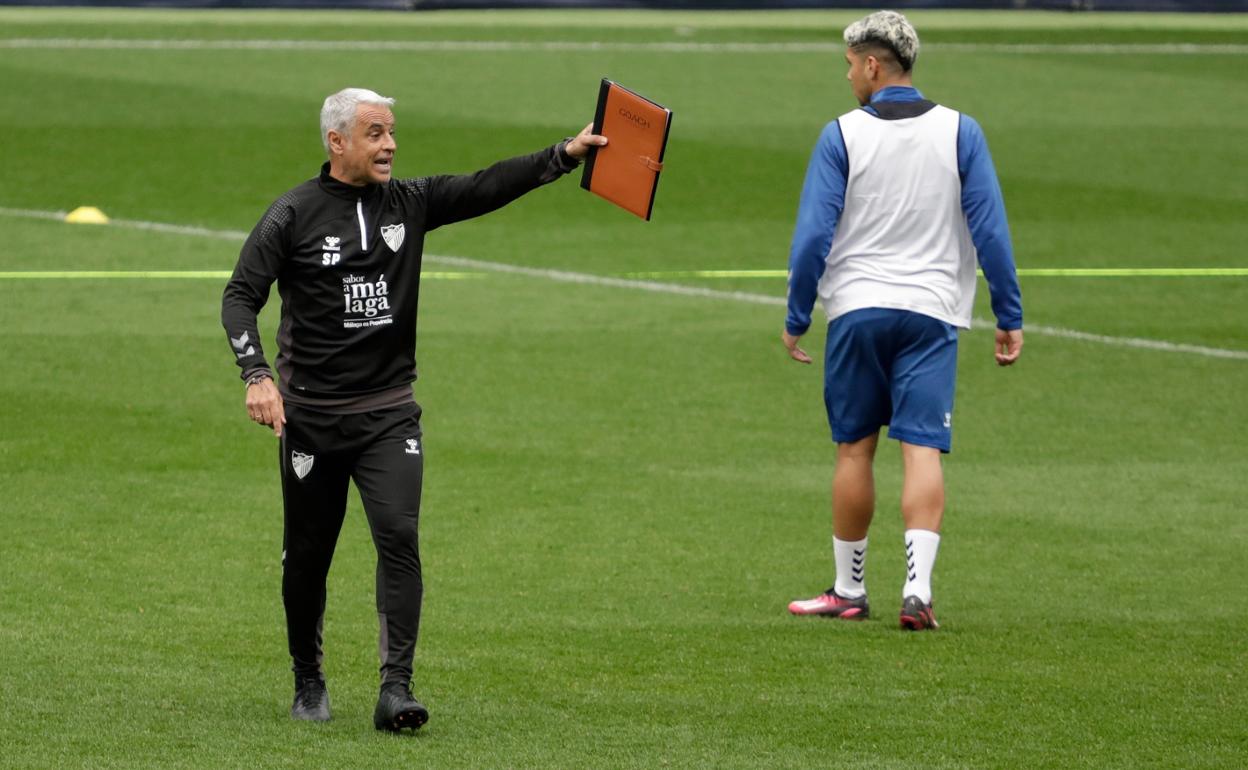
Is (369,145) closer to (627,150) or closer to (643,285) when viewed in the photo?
(627,150)

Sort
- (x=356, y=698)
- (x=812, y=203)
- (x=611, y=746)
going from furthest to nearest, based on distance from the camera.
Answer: (x=812, y=203) < (x=356, y=698) < (x=611, y=746)

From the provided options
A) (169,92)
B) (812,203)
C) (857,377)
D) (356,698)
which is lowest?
(169,92)

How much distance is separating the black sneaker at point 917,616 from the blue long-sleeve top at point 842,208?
1.02 metres

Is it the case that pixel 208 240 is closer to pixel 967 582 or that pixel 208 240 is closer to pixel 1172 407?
pixel 1172 407

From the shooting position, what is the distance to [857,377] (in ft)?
23.9

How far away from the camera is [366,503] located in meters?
5.98

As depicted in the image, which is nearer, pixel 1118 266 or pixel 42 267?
pixel 42 267

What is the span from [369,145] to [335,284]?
1.33 feet

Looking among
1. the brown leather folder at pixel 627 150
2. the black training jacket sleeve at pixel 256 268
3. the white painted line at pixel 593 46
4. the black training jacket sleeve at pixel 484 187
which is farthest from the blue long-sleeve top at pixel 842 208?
the white painted line at pixel 593 46

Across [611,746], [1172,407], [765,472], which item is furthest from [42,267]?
[611,746]

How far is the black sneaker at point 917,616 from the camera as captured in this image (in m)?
7.17

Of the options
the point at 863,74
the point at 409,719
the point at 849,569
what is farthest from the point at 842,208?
the point at 409,719

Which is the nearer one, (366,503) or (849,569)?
(366,503)

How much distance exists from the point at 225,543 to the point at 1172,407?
5.45 metres
